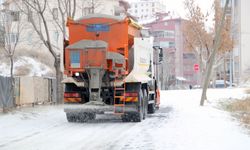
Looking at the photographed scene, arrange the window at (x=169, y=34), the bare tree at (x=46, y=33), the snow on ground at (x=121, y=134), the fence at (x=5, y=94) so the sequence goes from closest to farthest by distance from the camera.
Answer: the snow on ground at (x=121, y=134), the fence at (x=5, y=94), the bare tree at (x=46, y=33), the window at (x=169, y=34)

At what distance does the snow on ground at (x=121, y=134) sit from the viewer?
1227 cm

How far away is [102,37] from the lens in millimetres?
18578

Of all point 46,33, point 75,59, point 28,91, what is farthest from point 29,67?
point 75,59

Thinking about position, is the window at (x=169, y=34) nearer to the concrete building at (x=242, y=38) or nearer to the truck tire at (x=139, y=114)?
the concrete building at (x=242, y=38)

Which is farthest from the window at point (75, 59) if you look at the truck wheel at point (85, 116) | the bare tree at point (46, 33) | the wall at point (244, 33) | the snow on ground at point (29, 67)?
the wall at point (244, 33)

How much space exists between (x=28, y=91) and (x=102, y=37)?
8.22m

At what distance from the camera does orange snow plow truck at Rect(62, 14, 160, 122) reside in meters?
17.9

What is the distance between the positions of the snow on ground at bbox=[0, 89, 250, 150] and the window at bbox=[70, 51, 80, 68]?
205cm

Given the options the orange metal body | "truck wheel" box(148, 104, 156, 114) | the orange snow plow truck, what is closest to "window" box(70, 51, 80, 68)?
the orange snow plow truck

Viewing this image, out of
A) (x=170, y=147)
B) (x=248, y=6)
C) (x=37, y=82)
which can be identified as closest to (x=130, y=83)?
(x=170, y=147)

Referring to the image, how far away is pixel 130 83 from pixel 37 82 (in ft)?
33.1

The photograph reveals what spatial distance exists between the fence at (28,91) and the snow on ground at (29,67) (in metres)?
26.1

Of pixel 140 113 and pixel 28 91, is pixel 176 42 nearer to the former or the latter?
pixel 28 91

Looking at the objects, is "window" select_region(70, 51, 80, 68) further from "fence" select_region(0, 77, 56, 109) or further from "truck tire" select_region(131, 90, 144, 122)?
"fence" select_region(0, 77, 56, 109)
